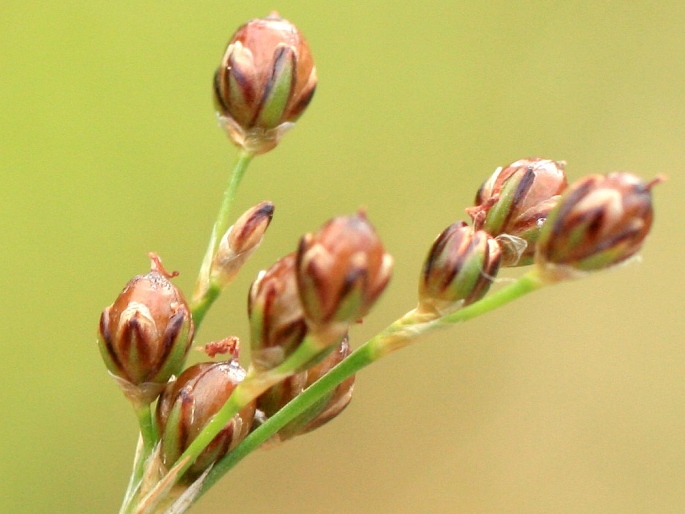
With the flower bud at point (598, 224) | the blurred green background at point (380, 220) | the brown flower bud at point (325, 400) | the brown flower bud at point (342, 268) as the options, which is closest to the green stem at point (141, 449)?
the brown flower bud at point (325, 400)

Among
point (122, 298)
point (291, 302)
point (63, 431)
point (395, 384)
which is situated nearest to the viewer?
point (291, 302)

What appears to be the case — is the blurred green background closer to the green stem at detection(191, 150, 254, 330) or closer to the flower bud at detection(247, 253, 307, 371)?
the green stem at detection(191, 150, 254, 330)

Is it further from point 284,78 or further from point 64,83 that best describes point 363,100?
point 284,78

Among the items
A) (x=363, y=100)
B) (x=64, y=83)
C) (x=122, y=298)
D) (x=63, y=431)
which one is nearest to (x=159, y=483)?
(x=122, y=298)

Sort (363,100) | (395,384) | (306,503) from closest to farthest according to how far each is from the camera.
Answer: (306,503) < (395,384) < (363,100)

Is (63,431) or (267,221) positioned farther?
(63,431)

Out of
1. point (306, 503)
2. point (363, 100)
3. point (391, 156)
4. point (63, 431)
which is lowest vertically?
point (306, 503)

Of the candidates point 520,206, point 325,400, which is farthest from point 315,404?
point 520,206
